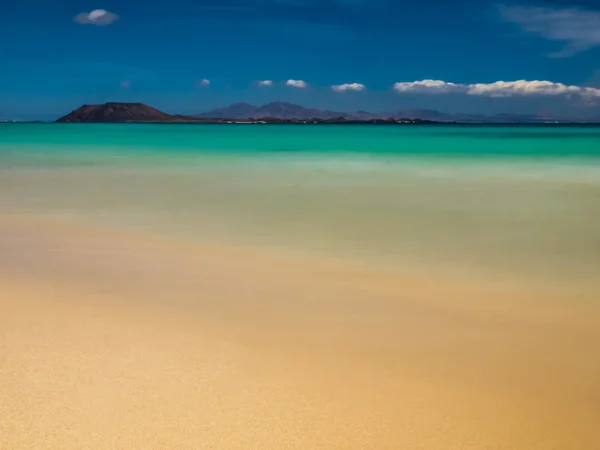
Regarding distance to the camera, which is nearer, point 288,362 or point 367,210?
point 288,362

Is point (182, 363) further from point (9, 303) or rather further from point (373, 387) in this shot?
point (9, 303)

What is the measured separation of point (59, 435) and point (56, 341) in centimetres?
91

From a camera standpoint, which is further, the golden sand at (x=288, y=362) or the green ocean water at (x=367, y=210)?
the green ocean water at (x=367, y=210)

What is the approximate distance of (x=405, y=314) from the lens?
3.55 m

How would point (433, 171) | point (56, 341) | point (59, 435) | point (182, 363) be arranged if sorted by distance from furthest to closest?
point (433, 171)
point (56, 341)
point (182, 363)
point (59, 435)

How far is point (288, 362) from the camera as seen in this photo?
279cm

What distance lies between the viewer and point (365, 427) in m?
2.24

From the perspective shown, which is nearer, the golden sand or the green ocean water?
the golden sand

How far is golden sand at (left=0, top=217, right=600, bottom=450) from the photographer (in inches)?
86.7

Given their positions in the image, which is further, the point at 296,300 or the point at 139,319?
the point at 296,300

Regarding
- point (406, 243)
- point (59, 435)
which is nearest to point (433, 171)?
point (406, 243)

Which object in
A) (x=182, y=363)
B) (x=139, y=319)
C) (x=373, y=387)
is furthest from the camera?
(x=139, y=319)

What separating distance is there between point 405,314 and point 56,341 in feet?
6.04

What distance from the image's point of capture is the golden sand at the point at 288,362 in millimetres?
2203
